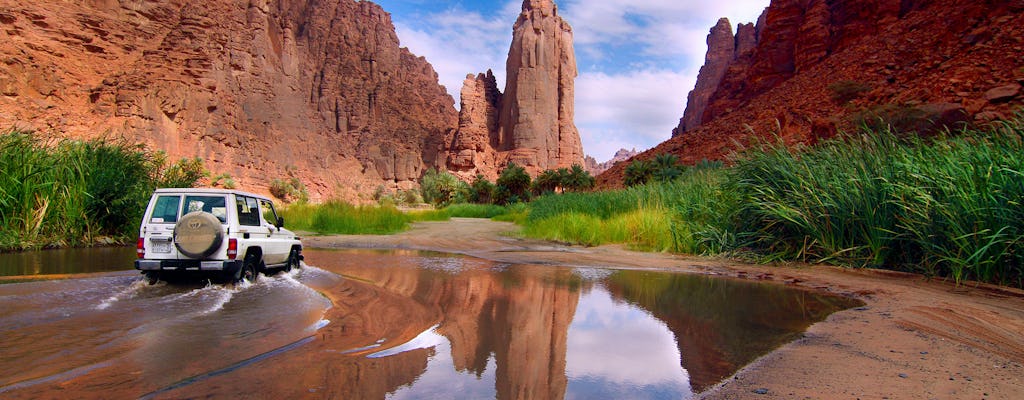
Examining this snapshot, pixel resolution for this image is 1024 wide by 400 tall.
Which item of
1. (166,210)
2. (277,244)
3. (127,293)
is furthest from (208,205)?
(127,293)

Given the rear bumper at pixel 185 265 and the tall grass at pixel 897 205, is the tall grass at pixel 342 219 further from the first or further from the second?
the tall grass at pixel 897 205

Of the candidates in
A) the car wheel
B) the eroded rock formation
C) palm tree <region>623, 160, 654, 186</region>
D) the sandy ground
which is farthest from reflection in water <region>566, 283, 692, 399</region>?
the eroded rock formation

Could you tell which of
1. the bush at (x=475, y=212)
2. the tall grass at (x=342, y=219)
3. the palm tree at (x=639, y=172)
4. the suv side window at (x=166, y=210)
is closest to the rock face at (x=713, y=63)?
the bush at (x=475, y=212)

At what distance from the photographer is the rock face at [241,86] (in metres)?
40.1

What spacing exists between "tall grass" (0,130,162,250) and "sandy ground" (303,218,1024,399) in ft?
46.9

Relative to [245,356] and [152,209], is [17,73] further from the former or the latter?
[245,356]

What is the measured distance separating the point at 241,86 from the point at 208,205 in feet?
223

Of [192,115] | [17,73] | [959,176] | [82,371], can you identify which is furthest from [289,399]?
[192,115]

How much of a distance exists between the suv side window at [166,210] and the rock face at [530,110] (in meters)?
77.9

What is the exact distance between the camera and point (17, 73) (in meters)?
36.8

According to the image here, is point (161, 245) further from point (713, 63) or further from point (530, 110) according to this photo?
point (713, 63)

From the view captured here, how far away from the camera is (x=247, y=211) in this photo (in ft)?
24.7

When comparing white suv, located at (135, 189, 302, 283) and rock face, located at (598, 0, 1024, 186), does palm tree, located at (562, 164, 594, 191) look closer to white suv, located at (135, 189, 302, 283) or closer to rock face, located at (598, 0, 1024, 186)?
rock face, located at (598, 0, 1024, 186)

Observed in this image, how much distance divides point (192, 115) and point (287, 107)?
86.7ft
